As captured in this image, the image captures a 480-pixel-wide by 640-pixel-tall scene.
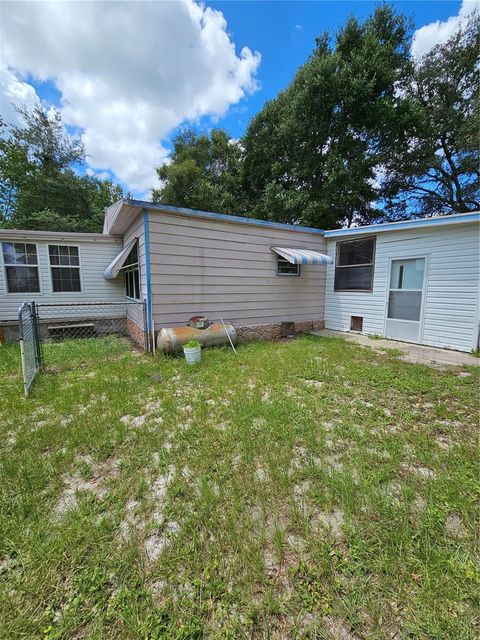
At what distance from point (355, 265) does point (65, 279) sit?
326 inches

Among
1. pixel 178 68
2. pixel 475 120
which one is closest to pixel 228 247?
pixel 178 68

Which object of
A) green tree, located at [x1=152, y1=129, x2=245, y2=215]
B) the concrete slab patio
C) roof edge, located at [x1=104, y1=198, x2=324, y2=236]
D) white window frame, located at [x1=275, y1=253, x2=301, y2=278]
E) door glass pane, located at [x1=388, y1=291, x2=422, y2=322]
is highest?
green tree, located at [x1=152, y1=129, x2=245, y2=215]

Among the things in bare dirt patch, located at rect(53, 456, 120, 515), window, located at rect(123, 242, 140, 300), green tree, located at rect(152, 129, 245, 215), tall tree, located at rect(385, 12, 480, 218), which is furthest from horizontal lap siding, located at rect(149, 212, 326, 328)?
tall tree, located at rect(385, 12, 480, 218)

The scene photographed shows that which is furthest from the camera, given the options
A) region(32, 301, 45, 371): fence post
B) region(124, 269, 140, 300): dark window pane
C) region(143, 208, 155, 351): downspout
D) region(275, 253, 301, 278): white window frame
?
region(275, 253, 301, 278): white window frame

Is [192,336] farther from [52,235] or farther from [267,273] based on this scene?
[52,235]

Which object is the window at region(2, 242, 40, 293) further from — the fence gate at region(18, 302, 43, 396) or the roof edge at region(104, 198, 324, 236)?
the fence gate at region(18, 302, 43, 396)

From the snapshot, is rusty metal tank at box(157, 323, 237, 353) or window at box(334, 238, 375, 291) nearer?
rusty metal tank at box(157, 323, 237, 353)

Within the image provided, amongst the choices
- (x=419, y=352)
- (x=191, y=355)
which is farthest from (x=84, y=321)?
(x=419, y=352)

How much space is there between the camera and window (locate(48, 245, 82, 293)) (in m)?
7.33

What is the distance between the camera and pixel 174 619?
1.22 m

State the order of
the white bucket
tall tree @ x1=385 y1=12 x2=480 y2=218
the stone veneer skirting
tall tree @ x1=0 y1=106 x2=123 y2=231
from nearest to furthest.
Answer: the white bucket
the stone veneer skirting
tall tree @ x1=385 y1=12 x2=480 y2=218
tall tree @ x1=0 y1=106 x2=123 y2=231

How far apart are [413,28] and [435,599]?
17051 millimetres

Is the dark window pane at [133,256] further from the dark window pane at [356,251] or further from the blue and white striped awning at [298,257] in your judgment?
the dark window pane at [356,251]

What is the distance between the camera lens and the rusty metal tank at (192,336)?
202 inches
